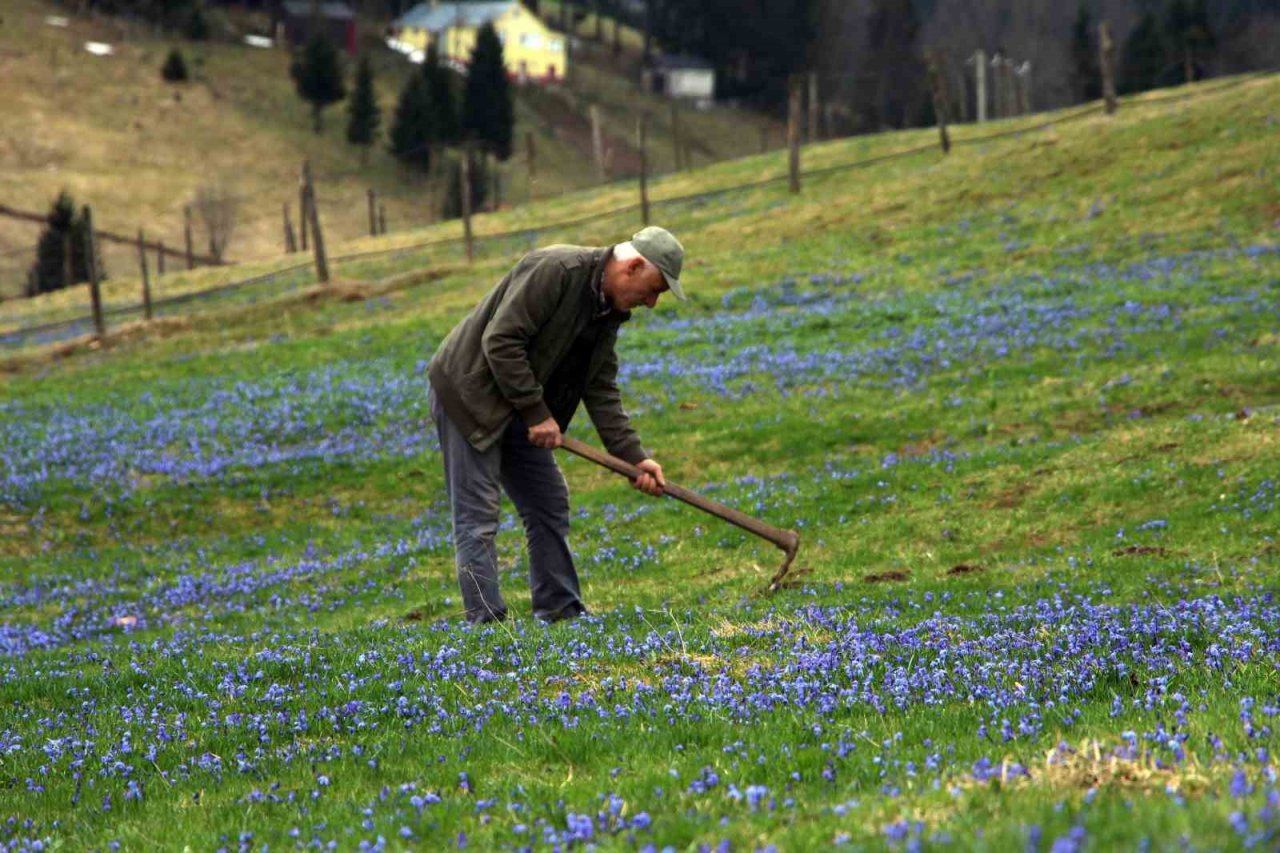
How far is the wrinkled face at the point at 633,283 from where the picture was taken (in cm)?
950

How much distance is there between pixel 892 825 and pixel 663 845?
75cm

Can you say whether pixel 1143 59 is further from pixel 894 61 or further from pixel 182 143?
pixel 182 143

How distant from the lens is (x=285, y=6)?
15362cm

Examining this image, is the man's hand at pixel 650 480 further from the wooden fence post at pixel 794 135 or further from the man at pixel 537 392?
the wooden fence post at pixel 794 135

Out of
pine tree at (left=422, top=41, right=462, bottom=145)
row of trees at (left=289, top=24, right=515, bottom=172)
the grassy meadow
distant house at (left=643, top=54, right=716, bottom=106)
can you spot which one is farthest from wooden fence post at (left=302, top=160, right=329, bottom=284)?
distant house at (left=643, top=54, right=716, bottom=106)

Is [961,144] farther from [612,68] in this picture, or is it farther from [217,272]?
[612,68]

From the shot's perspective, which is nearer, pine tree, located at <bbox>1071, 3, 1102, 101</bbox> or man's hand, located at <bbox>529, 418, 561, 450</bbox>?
man's hand, located at <bbox>529, 418, 561, 450</bbox>

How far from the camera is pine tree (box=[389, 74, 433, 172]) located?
390ft

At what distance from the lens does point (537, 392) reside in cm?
978

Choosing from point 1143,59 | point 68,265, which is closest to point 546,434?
point 68,265

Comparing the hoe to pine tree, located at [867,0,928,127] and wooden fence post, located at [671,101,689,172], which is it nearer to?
wooden fence post, located at [671,101,689,172]

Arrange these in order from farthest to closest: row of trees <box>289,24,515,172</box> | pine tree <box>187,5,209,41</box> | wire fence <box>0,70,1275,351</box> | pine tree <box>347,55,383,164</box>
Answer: pine tree <box>187,5,209,41</box> → pine tree <box>347,55,383,164</box> → row of trees <box>289,24,515,172</box> → wire fence <box>0,70,1275,351</box>

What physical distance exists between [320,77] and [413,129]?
41.9 feet

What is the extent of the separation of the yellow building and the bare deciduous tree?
5730cm
